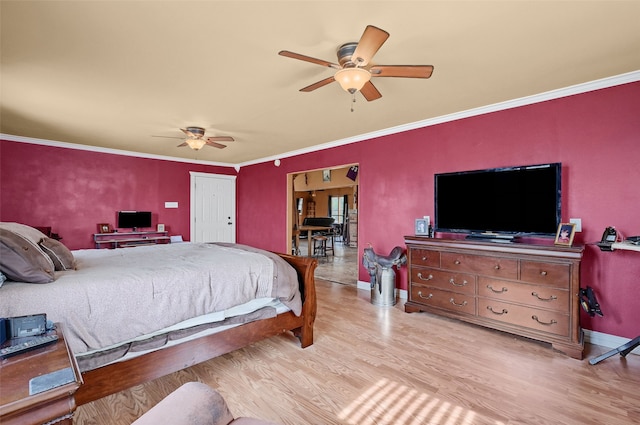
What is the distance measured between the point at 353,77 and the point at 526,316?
2625mm

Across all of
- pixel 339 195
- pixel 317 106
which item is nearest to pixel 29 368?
pixel 317 106

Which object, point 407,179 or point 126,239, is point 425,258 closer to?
point 407,179

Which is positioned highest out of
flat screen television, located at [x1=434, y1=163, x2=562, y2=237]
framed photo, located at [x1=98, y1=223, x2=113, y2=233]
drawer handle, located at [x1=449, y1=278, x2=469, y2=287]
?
flat screen television, located at [x1=434, y1=163, x2=562, y2=237]

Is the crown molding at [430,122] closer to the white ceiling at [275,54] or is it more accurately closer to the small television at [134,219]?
the white ceiling at [275,54]

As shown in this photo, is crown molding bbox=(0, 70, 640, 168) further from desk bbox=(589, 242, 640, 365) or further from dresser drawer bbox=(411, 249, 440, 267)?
dresser drawer bbox=(411, 249, 440, 267)

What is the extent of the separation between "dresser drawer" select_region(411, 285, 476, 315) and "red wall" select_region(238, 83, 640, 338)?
0.70 m

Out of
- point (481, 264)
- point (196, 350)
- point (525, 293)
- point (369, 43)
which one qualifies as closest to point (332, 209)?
point (481, 264)

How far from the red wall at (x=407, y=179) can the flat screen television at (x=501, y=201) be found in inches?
13.2

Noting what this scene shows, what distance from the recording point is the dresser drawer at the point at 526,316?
2.59 metres

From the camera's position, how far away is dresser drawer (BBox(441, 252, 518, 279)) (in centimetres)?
285

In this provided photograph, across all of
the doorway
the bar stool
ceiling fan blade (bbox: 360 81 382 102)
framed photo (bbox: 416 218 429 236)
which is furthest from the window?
ceiling fan blade (bbox: 360 81 382 102)

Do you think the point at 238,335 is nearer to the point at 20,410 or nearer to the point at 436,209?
A: the point at 20,410

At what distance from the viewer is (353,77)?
6.98ft

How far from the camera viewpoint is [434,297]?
337 cm
